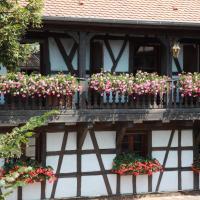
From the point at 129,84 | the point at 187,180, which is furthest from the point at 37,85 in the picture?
the point at 187,180

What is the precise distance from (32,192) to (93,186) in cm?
192

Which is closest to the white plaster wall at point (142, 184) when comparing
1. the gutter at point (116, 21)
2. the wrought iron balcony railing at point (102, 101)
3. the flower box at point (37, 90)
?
the wrought iron balcony railing at point (102, 101)

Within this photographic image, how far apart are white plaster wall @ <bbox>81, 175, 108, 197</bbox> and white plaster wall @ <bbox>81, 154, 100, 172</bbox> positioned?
0.24 meters

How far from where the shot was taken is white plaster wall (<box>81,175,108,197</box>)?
14.0m

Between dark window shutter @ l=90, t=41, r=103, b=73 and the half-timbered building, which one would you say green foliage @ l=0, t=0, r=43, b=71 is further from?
dark window shutter @ l=90, t=41, r=103, b=73

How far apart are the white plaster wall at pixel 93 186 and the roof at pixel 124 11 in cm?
482

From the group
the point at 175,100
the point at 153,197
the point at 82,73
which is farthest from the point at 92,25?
the point at 153,197

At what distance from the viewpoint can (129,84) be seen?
42.4ft

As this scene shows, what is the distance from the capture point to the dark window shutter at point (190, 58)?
50.8ft

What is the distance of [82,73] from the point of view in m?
13.0

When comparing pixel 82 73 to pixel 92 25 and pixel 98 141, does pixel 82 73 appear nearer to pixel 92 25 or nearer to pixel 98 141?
pixel 92 25

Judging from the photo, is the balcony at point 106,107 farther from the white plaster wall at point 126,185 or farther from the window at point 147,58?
the white plaster wall at point 126,185

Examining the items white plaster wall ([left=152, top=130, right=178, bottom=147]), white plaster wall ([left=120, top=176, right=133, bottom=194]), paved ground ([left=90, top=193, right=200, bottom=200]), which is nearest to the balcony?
white plaster wall ([left=152, top=130, right=178, bottom=147])

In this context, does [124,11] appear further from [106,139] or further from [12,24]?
[12,24]
